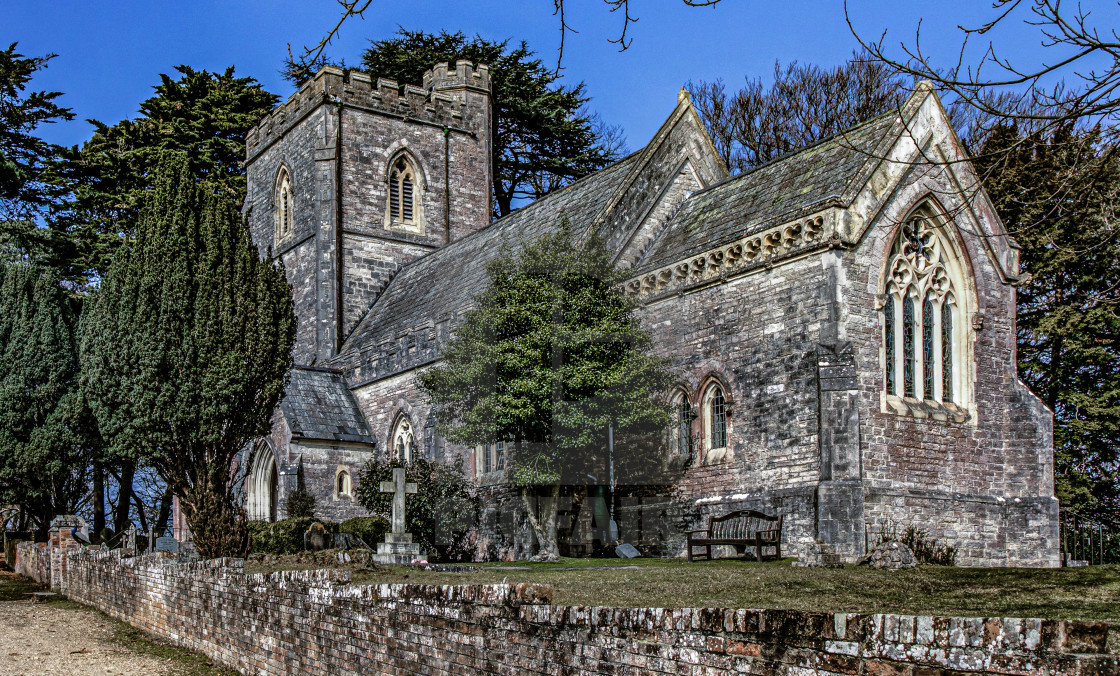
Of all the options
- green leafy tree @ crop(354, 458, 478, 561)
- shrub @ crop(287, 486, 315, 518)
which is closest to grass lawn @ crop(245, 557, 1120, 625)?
green leafy tree @ crop(354, 458, 478, 561)

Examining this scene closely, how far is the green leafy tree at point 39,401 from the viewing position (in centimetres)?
2494

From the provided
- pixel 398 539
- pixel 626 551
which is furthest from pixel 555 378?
pixel 398 539

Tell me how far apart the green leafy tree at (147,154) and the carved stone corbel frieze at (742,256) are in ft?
64.7

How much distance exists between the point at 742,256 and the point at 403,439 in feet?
38.4

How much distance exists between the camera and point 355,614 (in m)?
8.94

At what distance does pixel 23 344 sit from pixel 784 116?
25.0m

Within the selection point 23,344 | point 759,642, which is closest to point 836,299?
point 759,642

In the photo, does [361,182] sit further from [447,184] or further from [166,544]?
[166,544]

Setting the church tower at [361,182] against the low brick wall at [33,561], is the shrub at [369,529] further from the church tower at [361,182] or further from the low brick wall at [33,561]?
the church tower at [361,182]

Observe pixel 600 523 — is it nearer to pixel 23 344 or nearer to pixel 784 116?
pixel 23 344

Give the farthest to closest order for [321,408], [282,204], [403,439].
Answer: [282,204] < [321,408] < [403,439]

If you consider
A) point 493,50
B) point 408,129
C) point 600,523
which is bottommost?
point 600,523

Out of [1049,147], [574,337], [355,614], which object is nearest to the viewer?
[1049,147]

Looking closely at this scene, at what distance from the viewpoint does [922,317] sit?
59.5 feet
